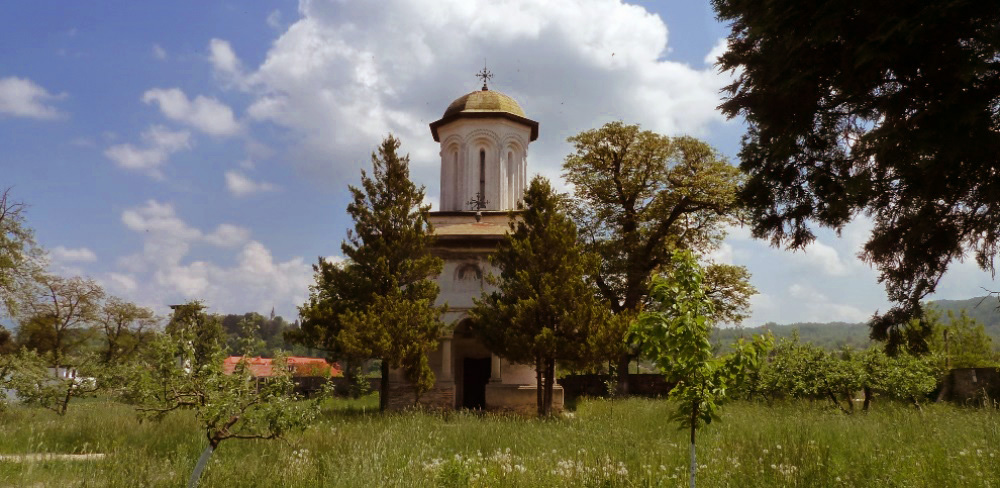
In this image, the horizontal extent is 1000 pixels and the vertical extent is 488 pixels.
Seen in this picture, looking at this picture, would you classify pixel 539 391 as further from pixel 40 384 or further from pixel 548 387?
pixel 40 384

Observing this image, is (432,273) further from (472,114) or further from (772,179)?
(772,179)

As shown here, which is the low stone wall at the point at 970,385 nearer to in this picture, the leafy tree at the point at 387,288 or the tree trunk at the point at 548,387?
the tree trunk at the point at 548,387

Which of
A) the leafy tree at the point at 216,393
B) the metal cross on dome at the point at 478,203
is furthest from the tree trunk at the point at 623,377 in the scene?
the leafy tree at the point at 216,393

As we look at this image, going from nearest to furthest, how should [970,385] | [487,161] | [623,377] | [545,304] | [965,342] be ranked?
[545,304] < [970,385] < [487,161] < [623,377] < [965,342]

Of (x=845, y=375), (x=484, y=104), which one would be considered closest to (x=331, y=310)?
(x=484, y=104)

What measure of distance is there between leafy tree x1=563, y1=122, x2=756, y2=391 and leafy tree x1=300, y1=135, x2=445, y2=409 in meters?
9.86

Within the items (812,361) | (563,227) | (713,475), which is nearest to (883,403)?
(812,361)

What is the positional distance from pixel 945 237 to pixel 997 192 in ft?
4.93

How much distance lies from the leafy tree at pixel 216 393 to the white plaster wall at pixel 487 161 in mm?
16582

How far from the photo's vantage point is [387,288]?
1758 centimetres

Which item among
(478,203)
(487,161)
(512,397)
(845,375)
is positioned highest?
(487,161)

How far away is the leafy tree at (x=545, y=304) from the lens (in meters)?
16.1

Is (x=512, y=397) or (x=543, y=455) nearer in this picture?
(x=543, y=455)

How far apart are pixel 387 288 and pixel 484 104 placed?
1002cm
